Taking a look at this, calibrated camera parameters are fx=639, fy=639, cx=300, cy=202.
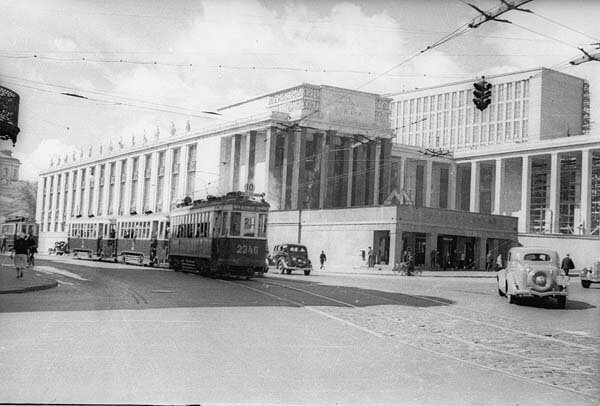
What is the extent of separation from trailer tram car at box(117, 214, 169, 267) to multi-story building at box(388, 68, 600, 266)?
42.9 ft

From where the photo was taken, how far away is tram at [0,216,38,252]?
126 feet

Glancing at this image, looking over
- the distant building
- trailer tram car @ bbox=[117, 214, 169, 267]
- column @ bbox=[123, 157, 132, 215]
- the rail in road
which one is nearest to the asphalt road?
the rail in road

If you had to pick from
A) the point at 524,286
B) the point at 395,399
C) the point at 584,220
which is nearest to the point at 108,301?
the point at 395,399

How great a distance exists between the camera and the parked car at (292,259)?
32.5m

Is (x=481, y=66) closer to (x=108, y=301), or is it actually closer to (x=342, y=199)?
(x=108, y=301)

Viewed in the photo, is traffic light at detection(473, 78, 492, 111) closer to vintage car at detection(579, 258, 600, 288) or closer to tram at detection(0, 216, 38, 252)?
vintage car at detection(579, 258, 600, 288)

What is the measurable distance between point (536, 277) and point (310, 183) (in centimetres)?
3265

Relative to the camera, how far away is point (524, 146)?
91.9ft

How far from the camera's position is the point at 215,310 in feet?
43.1

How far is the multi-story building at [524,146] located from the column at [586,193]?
7cm

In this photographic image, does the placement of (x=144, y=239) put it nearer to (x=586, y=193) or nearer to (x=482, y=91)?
(x=482, y=91)

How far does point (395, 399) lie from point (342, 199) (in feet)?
136

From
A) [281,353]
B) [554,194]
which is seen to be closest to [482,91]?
[281,353]

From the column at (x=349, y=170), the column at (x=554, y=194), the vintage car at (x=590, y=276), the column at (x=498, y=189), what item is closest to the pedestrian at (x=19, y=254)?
the vintage car at (x=590, y=276)
